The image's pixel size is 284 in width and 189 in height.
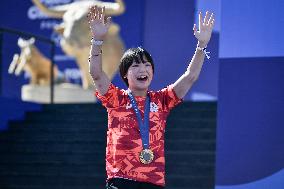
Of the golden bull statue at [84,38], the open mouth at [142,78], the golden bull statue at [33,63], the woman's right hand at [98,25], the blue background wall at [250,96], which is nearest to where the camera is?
the woman's right hand at [98,25]

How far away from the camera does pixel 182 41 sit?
10.9 metres

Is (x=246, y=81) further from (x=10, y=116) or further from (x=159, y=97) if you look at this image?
(x=10, y=116)

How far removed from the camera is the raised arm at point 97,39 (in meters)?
2.42

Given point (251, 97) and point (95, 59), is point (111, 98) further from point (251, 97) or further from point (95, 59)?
point (251, 97)

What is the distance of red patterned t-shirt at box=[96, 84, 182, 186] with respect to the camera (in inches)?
96.1

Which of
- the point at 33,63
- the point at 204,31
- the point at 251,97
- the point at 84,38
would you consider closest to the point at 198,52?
the point at 204,31

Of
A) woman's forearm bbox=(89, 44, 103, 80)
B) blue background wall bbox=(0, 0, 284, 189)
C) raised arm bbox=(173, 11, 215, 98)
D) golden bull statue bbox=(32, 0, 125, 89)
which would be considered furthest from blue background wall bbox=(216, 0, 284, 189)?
golden bull statue bbox=(32, 0, 125, 89)

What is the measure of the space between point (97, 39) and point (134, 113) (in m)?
0.35

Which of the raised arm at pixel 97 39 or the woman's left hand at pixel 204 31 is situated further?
the woman's left hand at pixel 204 31

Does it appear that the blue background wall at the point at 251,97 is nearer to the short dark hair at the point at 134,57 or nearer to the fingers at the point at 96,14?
the short dark hair at the point at 134,57

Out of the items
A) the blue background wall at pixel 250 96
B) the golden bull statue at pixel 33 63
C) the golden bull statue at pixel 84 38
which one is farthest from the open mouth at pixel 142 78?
the golden bull statue at pixel 33 63

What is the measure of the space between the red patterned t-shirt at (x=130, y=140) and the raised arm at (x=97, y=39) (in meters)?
0.10

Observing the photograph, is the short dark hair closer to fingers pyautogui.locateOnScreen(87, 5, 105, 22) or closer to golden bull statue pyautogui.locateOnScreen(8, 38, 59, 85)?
fingers pyautogui.locateOnScreen(87, 5, 105, 22)

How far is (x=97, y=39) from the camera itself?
2.42 metres
